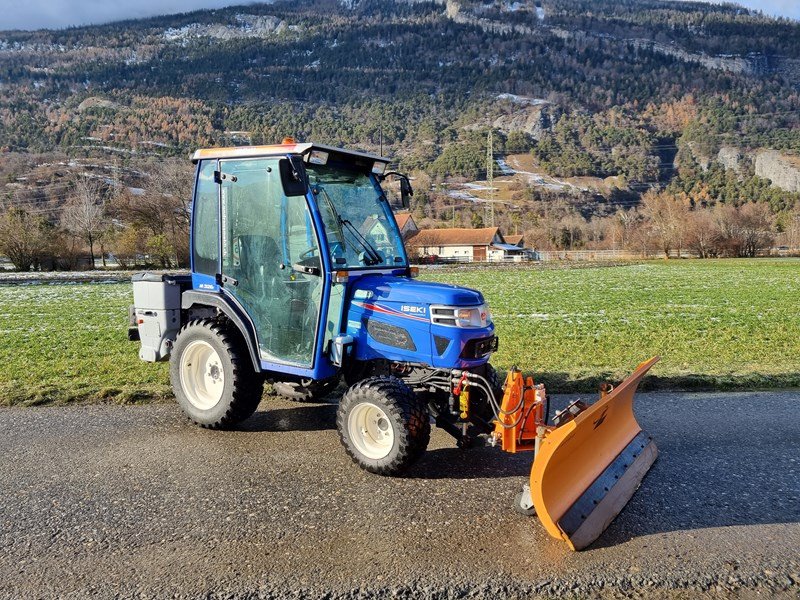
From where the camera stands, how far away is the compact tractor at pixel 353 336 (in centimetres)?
481

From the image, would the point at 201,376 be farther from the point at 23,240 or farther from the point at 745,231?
the point at 745,231

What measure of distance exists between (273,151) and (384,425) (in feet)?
8.53

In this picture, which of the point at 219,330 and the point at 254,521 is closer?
the point at 254,521

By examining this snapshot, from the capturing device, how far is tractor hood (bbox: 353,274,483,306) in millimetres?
5324

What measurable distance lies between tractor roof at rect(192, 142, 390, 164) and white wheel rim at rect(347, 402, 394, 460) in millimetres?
2239

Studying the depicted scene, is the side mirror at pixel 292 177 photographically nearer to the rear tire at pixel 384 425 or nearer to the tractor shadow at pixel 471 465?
the rear tire at pixel 384 425

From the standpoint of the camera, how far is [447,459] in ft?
18.7

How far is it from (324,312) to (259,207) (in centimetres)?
122

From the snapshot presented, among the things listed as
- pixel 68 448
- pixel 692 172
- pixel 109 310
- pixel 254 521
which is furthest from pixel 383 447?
pixel 692 172

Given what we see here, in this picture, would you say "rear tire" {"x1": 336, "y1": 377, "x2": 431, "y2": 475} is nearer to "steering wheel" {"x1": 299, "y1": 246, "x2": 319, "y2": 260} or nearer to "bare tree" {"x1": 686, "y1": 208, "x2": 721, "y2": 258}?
"steering wheel" {"x1": 299, "y1": 246, "x2": 319, "y2": 260}

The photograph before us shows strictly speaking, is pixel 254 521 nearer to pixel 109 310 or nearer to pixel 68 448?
pixel 68 448

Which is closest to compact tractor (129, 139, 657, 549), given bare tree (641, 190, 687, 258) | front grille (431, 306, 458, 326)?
front grille (431, 306, 458, 326)

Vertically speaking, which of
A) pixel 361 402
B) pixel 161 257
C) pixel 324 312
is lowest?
pixel 161 257

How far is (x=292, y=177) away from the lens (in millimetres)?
5211
